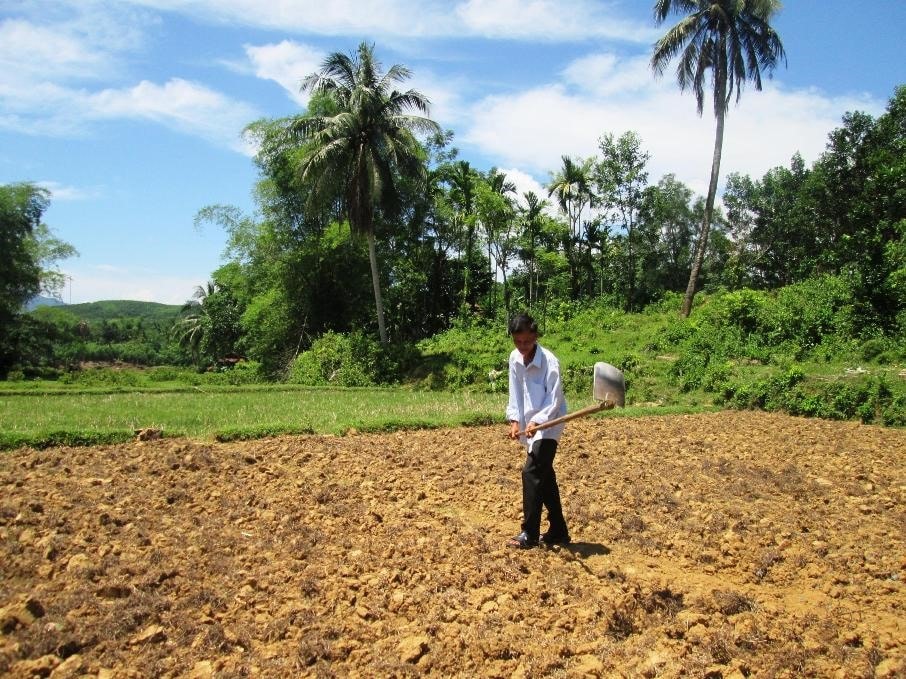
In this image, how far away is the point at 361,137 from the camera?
23.1 meters

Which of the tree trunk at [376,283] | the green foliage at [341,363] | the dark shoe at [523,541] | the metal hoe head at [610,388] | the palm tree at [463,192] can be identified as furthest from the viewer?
the palm tree at [463,192]

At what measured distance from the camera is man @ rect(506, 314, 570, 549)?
192 inches

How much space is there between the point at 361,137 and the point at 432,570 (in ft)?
68.2

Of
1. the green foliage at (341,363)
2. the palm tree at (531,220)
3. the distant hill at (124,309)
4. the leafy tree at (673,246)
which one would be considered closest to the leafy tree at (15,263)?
the green foliage at (341,363)

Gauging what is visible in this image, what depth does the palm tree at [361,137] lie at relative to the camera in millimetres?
22672

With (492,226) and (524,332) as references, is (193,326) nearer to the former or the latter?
(492,226)

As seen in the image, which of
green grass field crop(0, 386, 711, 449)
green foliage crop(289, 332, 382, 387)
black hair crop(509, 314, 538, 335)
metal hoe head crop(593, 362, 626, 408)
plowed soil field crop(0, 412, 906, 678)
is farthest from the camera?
green foliage crop(289, 332, 382, 387)

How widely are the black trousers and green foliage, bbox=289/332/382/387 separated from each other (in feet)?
58.5

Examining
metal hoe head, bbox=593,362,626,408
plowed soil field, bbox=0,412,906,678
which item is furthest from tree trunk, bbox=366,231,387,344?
metal hoe head, bbox=593,362,626,408

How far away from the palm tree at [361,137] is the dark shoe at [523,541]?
18684 millimetres

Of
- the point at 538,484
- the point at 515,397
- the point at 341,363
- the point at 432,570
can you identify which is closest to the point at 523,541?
the point at 538,484

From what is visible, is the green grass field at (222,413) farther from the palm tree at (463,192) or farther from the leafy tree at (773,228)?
the leafy tree at (773,228)

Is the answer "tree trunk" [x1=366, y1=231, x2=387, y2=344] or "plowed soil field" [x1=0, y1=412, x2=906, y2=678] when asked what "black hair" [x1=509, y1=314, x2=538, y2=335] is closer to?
"plowed soil field" [x1=0, y1=412, x2=906, y2=678]

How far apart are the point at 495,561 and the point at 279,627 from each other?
1.60m
